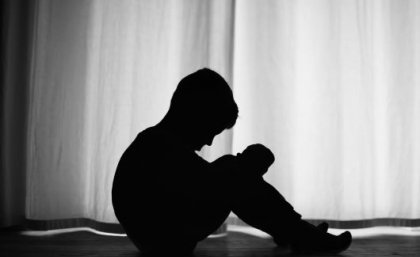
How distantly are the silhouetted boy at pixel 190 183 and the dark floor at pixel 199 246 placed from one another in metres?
0.19

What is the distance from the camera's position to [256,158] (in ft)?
3.70

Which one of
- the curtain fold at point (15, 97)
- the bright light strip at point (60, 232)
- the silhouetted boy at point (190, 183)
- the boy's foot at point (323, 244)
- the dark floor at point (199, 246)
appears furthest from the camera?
the curtain fold at point (15, 97)

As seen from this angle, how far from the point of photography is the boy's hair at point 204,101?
44.9 inches

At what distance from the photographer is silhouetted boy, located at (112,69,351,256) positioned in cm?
107

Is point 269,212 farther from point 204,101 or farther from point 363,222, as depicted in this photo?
point 363,222

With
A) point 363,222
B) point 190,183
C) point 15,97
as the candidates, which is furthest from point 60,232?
point 363,222

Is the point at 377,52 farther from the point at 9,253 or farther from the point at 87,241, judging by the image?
the point at 9,253

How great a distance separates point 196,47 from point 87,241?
95 cm

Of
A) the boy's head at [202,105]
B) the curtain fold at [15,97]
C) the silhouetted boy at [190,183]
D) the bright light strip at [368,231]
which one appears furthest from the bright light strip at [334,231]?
the boy's head at [202,105]

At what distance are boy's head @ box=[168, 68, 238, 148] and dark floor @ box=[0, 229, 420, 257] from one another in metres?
0.45

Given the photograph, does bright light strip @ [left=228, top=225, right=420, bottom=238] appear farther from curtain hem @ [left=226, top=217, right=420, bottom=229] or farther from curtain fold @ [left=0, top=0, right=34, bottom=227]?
curtain fold @ [left=0, top=0, right=34, bottom=227]

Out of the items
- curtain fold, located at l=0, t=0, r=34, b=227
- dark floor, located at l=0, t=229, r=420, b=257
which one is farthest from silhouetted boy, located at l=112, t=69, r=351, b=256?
curtain fold, located at l=0, t=0, r=34, b=227

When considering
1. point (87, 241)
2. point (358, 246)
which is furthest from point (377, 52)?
point (87, 241)

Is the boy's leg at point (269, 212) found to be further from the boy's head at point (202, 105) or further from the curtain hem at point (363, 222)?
the curtain hem at point (363, 222)
